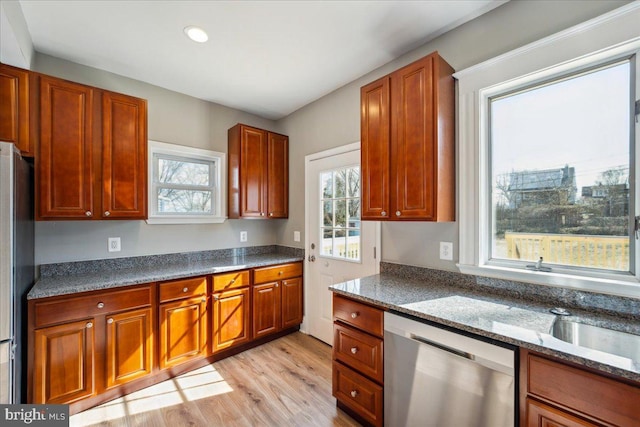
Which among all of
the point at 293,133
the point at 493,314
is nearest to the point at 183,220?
the point at 293,133

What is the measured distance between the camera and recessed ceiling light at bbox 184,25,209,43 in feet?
6.43

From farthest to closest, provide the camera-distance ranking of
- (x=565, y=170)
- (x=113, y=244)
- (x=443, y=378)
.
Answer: (x=113, y=244)
(x=565, y=170)
(x=443, y=378)

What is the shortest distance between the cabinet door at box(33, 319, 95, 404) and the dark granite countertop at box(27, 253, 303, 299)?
247 mm

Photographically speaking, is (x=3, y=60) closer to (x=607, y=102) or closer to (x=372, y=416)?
(x=372, y=416)

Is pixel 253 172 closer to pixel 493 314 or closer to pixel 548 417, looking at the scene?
pixel 493 314

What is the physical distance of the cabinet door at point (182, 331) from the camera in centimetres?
229

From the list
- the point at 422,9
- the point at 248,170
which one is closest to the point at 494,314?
the point at 422,9

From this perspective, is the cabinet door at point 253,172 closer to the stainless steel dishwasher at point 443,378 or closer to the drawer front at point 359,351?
the drawer front at point 359,351

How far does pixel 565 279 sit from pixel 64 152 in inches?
133

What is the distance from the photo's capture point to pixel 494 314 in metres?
1.42

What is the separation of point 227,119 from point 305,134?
3.10ft

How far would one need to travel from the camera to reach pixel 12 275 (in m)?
1.49

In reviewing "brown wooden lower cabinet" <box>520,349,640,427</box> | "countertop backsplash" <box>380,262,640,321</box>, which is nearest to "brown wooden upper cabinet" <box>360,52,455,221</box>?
"countertop backsplash" <box>380,262,640,321</box>

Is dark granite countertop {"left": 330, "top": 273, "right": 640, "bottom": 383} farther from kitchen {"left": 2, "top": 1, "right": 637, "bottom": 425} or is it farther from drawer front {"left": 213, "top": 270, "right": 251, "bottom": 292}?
drawer front {"left": 213, "top": 270, "right": 251, "bottom": 292}
